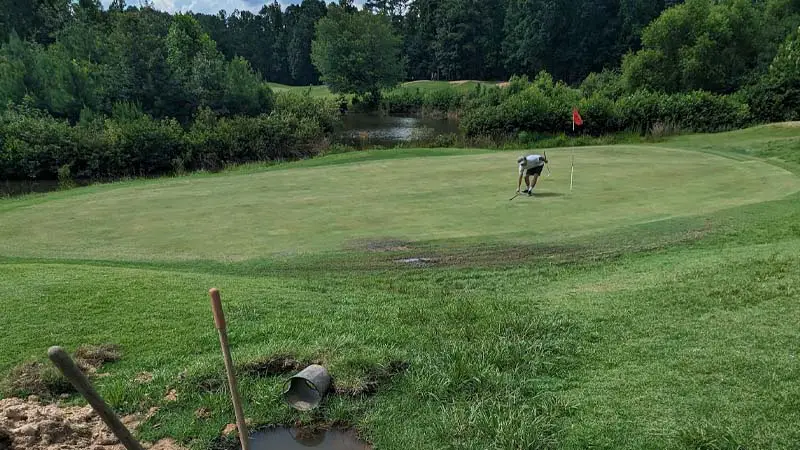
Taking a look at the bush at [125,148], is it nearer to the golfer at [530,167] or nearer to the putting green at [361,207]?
the putting green at [361,207]

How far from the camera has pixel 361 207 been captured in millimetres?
14141

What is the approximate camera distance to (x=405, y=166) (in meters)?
20.5

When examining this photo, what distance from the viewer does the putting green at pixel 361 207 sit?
11570 mm

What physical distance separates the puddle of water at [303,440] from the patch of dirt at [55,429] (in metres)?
0.65

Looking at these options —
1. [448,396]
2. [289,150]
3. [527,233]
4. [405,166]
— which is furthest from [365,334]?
[289,150]

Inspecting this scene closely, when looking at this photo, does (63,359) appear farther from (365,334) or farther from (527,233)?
(527,233)

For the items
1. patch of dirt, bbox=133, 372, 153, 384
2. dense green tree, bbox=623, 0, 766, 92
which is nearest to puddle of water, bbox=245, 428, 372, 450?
patch of dirt, bbox=133, 372, 153, 384

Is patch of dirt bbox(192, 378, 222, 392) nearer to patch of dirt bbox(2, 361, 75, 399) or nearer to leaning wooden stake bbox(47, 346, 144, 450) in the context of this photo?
patch of dirt bbox(2, 361, 75, 399)

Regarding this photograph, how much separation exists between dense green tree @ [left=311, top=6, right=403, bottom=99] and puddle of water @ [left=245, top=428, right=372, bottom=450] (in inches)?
2572

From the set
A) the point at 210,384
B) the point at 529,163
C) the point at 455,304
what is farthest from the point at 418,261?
the point at 529,163

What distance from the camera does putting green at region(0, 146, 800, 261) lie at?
11570 millimetres

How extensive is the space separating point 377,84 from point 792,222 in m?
61.8

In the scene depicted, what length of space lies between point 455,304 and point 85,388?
17.4 ft

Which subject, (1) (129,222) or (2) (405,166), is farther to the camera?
(2) (405,166)
